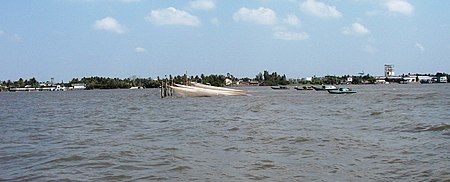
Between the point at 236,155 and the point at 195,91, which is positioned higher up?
the point at 195,91

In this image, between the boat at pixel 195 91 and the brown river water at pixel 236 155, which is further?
the boat at pixel 195 91

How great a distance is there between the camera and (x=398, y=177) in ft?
34.5

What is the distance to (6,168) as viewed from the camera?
12758mm

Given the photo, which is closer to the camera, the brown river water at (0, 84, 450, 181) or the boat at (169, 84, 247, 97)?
the brown river water at (0, 84, 450, 181)

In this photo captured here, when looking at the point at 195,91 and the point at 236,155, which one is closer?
the point at 236,155

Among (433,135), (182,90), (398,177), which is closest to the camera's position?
(398,177)

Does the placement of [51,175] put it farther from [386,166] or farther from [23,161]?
[386,166]

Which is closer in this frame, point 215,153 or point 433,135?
point 215,153

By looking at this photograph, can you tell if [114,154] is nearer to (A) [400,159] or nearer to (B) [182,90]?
(A) [400,159]

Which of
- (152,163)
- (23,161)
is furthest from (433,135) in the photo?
(23,161)

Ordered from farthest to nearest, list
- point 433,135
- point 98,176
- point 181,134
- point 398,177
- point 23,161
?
point 181,134 → point 433,135 → point 23,161 → point 98,176 → point 398,177

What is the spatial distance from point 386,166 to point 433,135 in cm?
740

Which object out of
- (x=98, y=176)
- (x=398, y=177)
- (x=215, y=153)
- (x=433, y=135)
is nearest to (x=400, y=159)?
(x=398, y=177)

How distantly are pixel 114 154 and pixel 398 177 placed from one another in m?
7.83
